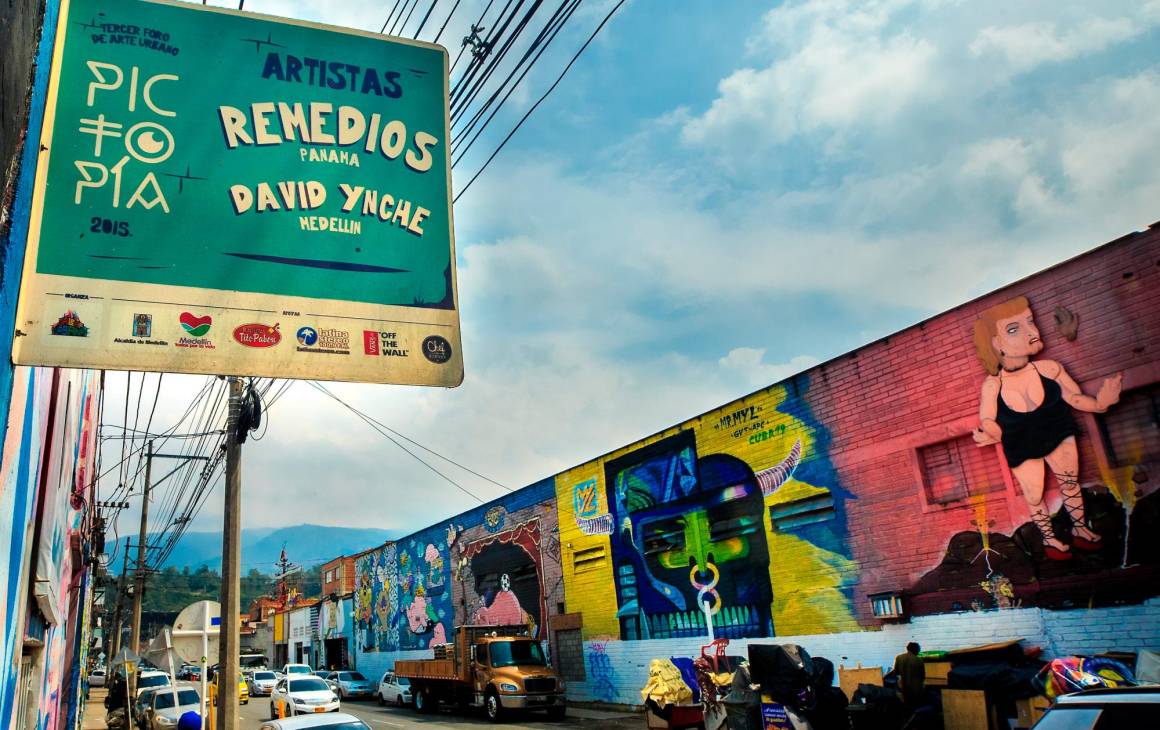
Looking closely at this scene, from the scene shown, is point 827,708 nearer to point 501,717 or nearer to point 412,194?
point 412,194

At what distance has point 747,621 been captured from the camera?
18.5 m

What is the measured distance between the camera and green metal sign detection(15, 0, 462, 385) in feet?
14.3

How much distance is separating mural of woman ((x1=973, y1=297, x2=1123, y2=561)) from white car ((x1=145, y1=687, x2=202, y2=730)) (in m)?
19.4

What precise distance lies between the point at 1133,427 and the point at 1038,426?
141 cm

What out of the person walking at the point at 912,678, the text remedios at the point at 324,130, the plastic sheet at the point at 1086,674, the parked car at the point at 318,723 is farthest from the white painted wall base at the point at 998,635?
the text remedios at the point at 324,130

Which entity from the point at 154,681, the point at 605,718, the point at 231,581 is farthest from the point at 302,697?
the point at 231,581

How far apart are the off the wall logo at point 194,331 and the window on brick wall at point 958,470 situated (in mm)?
13218

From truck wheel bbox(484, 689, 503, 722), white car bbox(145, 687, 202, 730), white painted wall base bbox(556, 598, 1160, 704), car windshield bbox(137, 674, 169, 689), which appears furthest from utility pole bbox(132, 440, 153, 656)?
white painted wall base bbox(556, 598, 1160, 704)

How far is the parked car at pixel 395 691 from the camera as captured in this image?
29141 millimetres

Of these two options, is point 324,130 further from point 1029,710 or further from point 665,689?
point 665,689

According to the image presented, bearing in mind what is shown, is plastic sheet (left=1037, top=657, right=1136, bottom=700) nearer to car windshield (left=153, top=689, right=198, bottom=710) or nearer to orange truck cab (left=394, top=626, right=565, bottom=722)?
orange truck cab (left=394, top=626, right=565, bottom=722)

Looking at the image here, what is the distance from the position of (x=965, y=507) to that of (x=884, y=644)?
129 inches

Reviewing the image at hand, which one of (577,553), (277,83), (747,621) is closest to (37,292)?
(277,83)

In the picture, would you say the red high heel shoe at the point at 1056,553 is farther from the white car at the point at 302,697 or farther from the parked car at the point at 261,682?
the parked car at the point at 261,682
